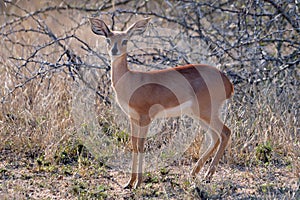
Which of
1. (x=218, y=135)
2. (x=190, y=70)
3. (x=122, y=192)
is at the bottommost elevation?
(x=122, y=192)

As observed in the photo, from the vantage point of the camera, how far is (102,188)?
14.2ft

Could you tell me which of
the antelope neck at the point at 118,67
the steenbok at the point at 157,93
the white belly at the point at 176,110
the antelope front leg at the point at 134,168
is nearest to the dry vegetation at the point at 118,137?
the antelope front leg at the point at 134,168

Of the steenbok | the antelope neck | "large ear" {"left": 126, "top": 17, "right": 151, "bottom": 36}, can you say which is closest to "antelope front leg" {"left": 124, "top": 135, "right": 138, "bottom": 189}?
the steenbok

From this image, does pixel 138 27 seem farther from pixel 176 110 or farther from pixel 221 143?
pixel 221 143

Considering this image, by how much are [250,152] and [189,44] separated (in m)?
2.22

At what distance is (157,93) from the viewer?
435 cm

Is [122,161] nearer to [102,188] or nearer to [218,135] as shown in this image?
[102,188]

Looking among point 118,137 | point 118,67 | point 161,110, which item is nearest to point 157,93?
point 161,110

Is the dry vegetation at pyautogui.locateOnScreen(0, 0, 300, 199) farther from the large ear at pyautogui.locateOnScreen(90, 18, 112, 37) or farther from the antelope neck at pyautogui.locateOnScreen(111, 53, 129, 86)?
the large ear at pyautogui.locateOnScreen(90, 18, 112, 37)

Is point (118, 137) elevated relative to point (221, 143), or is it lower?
lower

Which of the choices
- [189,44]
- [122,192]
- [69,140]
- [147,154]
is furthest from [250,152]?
[189,44]

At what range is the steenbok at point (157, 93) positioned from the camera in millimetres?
4301

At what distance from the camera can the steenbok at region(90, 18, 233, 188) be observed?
14.1 feet

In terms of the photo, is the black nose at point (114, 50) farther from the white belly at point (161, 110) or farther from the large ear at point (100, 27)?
the white belly at point (161, 110)
